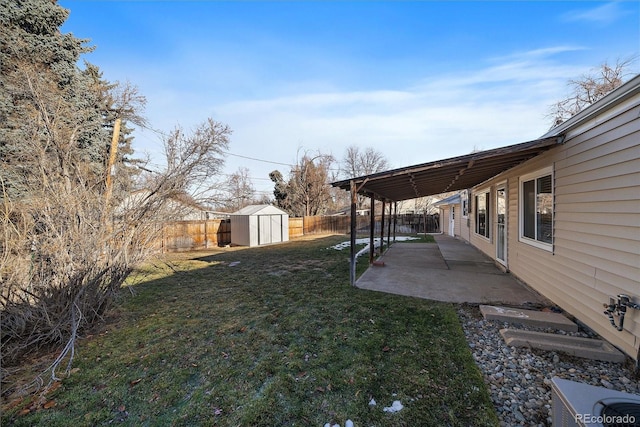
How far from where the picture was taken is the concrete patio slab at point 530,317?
10.9 ft

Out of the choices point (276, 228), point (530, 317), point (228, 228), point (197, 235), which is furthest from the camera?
point (276, 228)

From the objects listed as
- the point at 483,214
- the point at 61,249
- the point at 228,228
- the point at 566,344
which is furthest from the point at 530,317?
the point at 228,228

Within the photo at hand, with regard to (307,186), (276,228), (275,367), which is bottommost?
(275,367)

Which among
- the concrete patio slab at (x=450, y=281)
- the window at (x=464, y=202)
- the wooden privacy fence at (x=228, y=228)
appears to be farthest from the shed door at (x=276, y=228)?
the window at (x=464, y=202)

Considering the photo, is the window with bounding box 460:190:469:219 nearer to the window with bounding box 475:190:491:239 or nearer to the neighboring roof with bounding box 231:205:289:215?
the window with bounding box 475:190:491:239

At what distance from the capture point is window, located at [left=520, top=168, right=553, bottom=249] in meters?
4.28

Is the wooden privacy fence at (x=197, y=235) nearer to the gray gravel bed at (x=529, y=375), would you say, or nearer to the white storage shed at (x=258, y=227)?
the white storage shed at (x=258, y=227)

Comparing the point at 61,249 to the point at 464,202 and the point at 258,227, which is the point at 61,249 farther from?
the point at 464,202

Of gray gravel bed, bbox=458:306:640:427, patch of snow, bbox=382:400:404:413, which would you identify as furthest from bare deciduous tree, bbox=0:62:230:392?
gray gravel bed, bbox=458:306:640:427

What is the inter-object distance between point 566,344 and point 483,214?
6.85m

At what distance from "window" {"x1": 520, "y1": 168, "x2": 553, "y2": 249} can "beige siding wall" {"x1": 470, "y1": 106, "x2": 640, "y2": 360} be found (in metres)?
0.21

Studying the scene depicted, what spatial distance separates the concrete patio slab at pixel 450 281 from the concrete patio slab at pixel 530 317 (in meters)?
0.46

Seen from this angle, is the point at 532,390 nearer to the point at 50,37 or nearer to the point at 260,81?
the point at 260,81

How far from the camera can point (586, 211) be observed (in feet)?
10.6
